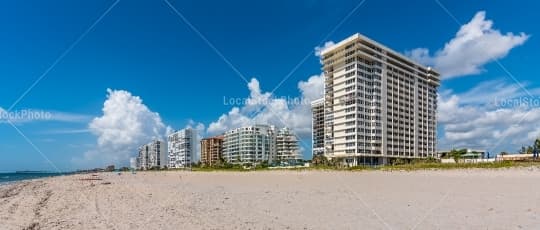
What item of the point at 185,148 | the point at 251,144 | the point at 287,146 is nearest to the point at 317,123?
the point at 287,146

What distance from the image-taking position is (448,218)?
10.5 metres

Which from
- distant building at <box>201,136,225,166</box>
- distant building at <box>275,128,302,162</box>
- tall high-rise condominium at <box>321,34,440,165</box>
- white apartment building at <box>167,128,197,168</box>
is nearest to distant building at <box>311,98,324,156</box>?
tall high-rise condominium at <box>321,34,440,165</box>

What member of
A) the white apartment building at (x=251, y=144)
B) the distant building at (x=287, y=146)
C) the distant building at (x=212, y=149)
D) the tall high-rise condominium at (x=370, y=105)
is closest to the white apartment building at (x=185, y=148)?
the distant building at (x=212, y=149)

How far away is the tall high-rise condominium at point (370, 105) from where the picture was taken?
89500 millimetres

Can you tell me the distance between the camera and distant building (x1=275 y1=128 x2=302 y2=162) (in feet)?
531

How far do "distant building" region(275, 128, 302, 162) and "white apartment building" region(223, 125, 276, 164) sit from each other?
93.4 inches

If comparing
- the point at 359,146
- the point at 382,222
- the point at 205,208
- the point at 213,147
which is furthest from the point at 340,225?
the point at 213,147

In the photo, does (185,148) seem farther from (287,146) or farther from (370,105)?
(370,105)

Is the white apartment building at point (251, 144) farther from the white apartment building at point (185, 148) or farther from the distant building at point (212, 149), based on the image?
→ the white apartment building at point (185, 148)

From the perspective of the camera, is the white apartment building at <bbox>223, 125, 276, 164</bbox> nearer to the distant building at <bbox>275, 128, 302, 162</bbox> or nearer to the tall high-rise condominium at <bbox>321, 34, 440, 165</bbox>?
the distant building at <bbox>275, 128, 302, 162</bbox>

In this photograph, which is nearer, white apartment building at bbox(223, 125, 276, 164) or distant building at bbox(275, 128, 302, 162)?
white apartment building at bbox(223, 125, 276, 164)

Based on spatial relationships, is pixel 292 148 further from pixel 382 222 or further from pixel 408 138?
pixel 382 222

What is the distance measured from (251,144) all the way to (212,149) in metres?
38.3

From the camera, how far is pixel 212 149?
18738cm
